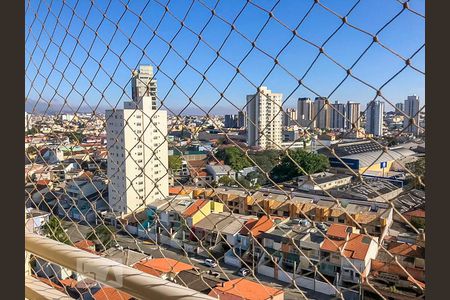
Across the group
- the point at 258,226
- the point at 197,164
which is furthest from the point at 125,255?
the point at 258,226

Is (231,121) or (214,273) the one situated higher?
(231,121)

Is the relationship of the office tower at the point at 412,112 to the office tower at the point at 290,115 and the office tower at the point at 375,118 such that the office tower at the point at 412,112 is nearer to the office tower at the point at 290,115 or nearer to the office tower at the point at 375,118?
the office tower at the point at 375,118

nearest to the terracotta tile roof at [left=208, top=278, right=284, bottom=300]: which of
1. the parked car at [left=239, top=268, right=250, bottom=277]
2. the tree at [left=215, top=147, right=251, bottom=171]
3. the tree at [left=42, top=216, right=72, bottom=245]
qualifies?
the parked car at [left=239, top=268, right=250, bottom=277]

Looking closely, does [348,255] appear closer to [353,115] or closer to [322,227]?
[322,227]

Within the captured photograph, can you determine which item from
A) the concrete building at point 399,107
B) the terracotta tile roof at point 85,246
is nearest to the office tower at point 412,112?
the concrete building at point 399,107
